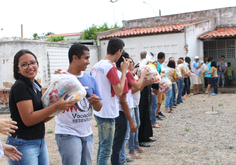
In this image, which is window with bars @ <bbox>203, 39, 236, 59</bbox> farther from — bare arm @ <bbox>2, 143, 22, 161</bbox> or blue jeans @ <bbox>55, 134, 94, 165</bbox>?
bare arm @ <bbox>2, 143, 22, 161</bbox>

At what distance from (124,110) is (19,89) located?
167 centimetres

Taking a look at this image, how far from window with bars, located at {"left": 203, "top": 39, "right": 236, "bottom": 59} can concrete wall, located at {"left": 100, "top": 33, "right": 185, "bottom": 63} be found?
3697mm

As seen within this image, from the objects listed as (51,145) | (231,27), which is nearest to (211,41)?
(231,27)

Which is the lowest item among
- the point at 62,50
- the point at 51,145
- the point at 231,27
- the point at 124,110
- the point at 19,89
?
the point at 51,145

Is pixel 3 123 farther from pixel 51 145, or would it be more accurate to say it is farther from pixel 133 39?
pixel 133 39

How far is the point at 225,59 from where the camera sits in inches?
624

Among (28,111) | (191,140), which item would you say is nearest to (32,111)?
(28,111)

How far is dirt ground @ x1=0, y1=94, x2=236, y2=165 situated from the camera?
176 inches

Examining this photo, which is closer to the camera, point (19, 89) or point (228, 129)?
point (19, 89)

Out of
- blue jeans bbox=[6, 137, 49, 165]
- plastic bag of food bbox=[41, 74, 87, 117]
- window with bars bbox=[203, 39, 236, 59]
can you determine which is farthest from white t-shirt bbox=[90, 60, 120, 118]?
window with bars bbox=[203, 39, 236, 59]

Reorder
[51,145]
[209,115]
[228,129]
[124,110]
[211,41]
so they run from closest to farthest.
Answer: [124,110], [51,145], [228,129], [209,115], [211,41]

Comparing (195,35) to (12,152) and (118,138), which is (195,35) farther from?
(12,152)

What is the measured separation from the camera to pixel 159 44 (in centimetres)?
1457

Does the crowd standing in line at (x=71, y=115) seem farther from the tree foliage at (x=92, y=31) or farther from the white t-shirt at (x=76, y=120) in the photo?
the tree foliage at (x=92, y=31)
